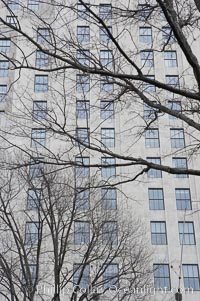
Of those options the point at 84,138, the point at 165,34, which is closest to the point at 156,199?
the point at 84,138

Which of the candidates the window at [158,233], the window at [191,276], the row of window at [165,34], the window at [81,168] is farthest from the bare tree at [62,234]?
the window at [158,233]

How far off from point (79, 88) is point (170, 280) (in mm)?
28731

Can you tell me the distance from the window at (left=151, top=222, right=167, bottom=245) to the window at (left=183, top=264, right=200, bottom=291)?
2471 mm

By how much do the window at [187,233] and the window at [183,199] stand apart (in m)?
1.32

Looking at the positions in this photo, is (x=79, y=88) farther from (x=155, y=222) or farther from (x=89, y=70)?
(x=155, y=222)

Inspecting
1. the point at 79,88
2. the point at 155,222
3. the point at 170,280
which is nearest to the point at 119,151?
the point at 155,222

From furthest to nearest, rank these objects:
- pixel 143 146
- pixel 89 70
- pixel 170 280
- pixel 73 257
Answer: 1. pixel 143 146
2. pixel 170 280
3. pixel 73 257
4. pixel 89 70

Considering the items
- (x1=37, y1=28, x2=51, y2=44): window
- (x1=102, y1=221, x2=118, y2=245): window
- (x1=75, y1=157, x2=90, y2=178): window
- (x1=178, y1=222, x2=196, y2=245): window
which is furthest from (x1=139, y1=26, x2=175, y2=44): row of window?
(x1=178, y1=222, x2=196, y2=245): window

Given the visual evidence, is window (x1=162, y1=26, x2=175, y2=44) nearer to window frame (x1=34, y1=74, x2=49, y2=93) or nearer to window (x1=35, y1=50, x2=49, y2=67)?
window (x1=35, y1=50, x2=49, y2=67)

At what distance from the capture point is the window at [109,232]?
17.2 meters

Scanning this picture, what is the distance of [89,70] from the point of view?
4863 mm

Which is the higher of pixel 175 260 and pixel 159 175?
pixel 159 175

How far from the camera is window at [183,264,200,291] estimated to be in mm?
32062

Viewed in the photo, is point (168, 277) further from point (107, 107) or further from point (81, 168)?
point (107, 107)
